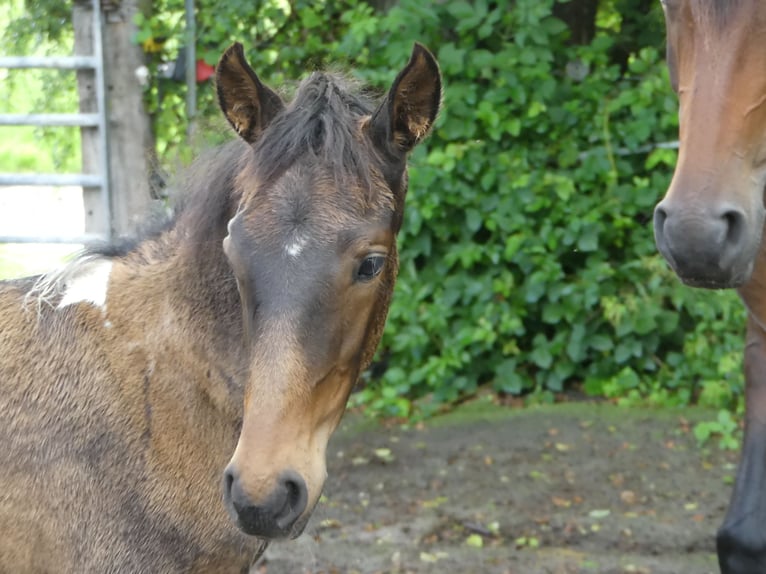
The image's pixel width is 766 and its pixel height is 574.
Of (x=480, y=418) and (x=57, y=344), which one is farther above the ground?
(x=57, y=344)

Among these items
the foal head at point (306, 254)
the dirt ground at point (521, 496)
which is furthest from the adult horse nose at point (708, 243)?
the dirt ground at point (521, 496)

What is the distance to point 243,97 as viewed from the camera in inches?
114

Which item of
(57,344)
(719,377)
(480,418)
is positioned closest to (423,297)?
(480,418)

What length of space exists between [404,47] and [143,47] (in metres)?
1.71

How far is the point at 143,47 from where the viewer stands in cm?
671

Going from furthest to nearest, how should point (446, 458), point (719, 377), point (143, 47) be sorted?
point (143, 47), point (719, 377), point (446, 458)

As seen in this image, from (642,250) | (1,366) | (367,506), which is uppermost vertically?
(1,366)

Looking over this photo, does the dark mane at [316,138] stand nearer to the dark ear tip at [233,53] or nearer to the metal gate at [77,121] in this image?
the dark ear tip at [233,53]

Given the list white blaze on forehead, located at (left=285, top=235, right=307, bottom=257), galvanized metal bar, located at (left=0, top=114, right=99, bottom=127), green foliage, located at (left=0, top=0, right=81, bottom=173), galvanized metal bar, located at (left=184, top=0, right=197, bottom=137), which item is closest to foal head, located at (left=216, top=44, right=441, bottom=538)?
white blaze on forehead, located at (left=285, top=235, right=307, bottom=257)

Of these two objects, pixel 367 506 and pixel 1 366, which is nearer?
pixel 1 366

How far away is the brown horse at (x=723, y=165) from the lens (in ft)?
9.05

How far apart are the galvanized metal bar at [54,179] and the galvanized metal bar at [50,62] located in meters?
0.68

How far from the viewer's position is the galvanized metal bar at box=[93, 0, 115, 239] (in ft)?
21.6

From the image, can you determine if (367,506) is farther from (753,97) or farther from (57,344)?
(753,97)
